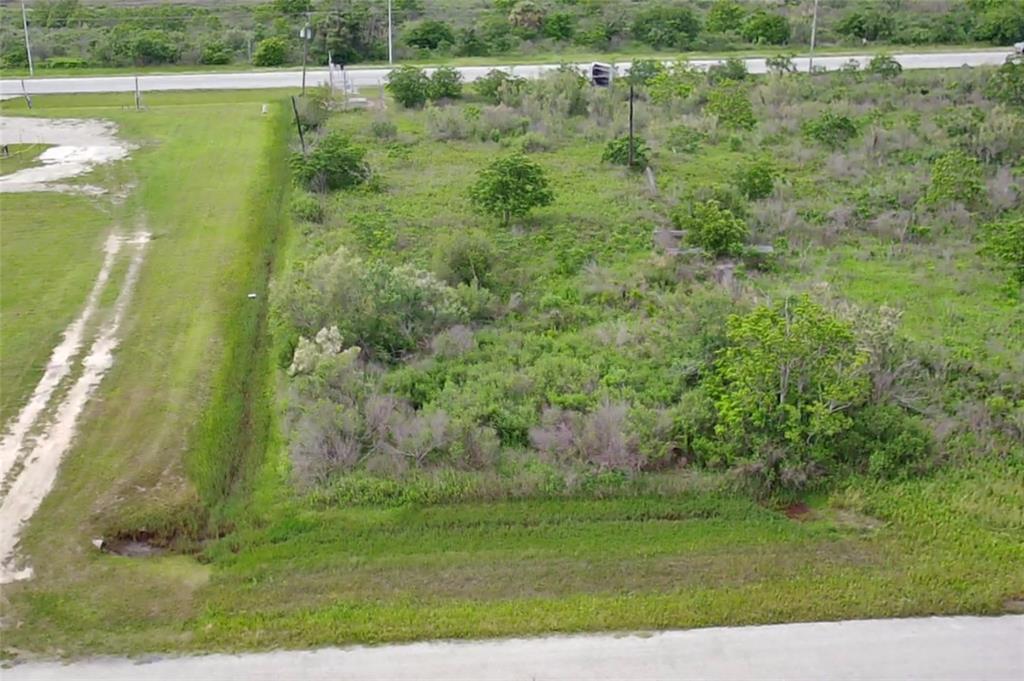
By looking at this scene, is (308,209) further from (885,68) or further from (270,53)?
(885,68)

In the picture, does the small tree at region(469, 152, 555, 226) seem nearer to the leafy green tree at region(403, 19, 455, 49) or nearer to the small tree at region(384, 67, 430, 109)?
the small tree at region(384, 67, 430, 109)

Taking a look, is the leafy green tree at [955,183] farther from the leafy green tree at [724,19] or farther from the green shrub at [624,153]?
the leafy green tree at [724,19]

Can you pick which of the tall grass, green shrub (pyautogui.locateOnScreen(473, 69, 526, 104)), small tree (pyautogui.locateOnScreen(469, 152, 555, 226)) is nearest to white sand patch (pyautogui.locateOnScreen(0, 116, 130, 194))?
the tall grass

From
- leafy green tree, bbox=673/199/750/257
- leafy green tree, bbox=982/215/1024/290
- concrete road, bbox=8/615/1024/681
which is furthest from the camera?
leafy green tree, bbox=673/199/750/257

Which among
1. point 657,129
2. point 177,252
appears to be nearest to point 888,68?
point 657,129

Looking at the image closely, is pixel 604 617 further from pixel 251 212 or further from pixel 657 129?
pixel 657 129

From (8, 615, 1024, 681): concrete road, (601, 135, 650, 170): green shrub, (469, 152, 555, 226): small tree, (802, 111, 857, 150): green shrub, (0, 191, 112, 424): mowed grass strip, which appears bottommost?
(8, 615, 1024, 681): concrete road
